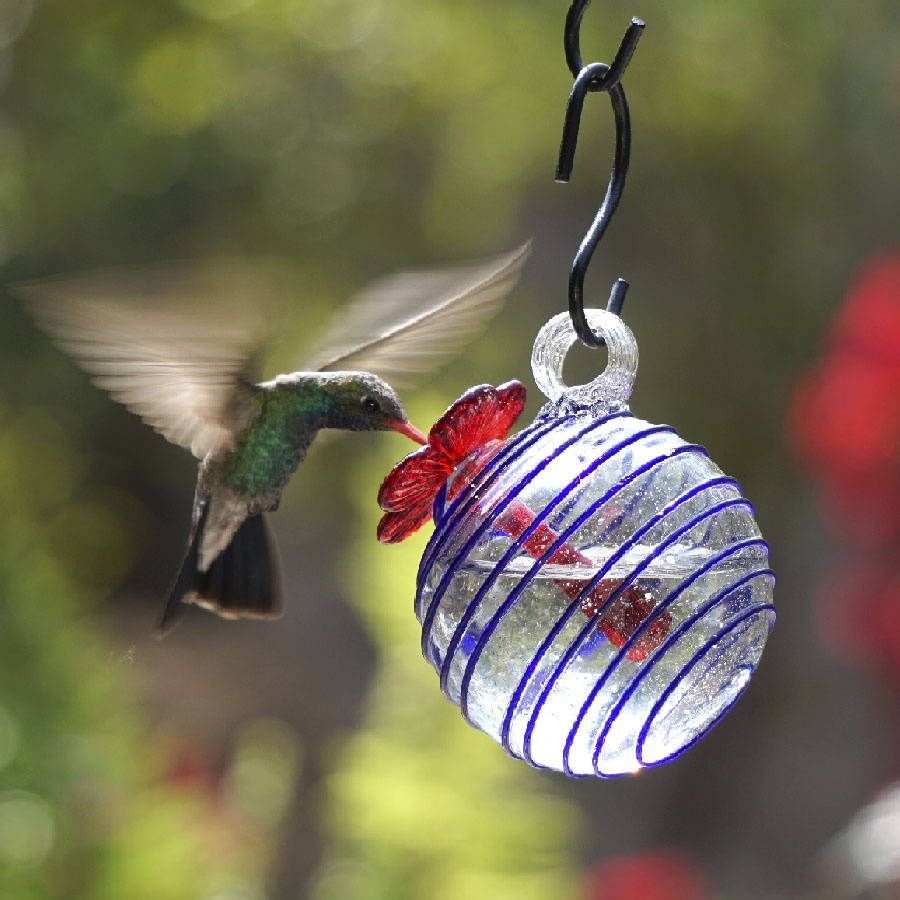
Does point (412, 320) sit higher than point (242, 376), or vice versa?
point (412, 320)

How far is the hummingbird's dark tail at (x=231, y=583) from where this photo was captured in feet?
4.51

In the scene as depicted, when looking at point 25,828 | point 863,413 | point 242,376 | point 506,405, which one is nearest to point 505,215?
point 863,413


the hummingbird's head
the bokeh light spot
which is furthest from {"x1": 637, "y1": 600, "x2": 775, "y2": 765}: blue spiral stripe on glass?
the bokeh light spot

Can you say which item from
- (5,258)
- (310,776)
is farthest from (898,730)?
(5,258)

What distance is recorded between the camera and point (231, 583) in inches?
55.2

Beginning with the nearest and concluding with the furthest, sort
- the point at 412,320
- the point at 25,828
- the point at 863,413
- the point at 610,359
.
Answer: the point at 610,359
the point at 412,320
the point at 25,828
the point at 863,413

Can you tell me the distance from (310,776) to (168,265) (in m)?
5.08

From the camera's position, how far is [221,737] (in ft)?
20.0

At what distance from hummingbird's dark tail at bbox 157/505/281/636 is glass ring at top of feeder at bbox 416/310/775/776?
0.43 metres

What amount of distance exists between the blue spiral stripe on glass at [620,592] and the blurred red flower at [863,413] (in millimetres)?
2895

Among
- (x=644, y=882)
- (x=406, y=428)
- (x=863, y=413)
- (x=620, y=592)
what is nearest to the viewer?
(x=620, y=592)

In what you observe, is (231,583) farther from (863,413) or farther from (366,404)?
(863,413)

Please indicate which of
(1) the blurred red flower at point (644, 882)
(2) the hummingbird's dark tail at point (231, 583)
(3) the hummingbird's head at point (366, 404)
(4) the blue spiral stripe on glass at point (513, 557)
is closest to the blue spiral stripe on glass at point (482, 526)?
(4) the blue spiral stripe on glass at point (513, 557)

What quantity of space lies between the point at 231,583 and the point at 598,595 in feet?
1.97
